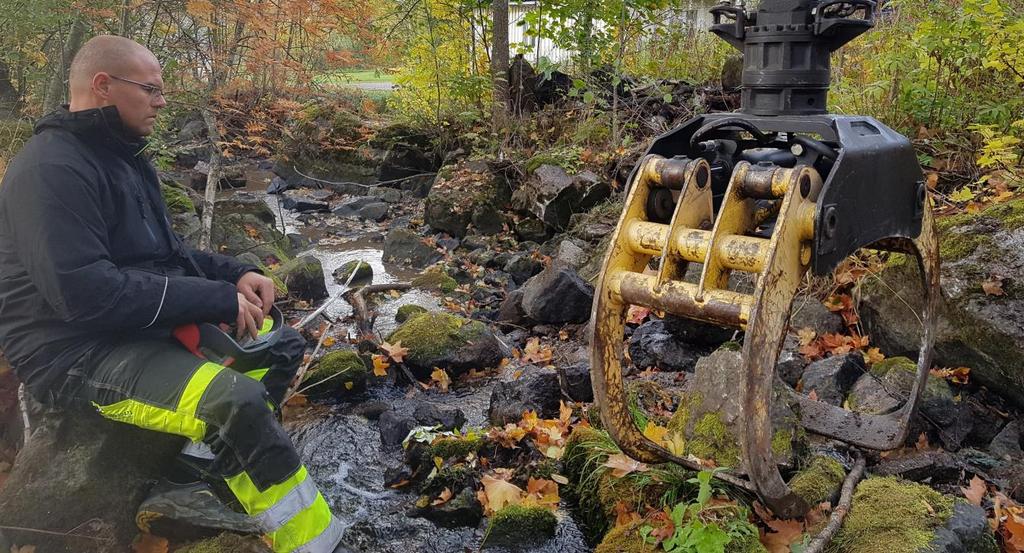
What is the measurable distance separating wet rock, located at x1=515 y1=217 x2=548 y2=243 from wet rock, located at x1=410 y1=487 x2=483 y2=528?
658 centimetres

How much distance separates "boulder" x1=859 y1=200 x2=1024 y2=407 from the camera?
4.01m

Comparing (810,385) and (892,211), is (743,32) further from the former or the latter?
(810,385)

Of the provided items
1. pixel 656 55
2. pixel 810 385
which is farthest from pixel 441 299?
pixel 656 55

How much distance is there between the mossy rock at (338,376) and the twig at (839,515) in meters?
3.63

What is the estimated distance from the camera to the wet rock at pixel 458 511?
365 centimetres

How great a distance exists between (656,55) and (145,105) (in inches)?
420

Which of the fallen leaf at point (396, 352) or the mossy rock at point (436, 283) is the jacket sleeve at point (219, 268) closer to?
the fallen leaf at point (396, 352)

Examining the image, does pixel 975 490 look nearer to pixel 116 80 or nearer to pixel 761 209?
pixel 761 209

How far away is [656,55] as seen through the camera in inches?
493

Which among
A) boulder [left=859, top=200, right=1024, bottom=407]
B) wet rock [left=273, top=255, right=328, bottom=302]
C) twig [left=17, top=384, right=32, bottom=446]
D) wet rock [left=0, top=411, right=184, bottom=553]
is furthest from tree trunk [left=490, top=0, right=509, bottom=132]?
wet rock [left=0, top=411, right=184, bottom=553]

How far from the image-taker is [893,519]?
2650mm

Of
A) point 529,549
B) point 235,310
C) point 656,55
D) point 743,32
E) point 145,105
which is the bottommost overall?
point 529,549

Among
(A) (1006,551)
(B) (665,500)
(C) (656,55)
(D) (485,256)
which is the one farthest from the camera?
(C) (656,55)

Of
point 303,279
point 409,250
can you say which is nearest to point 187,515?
point 303,279
